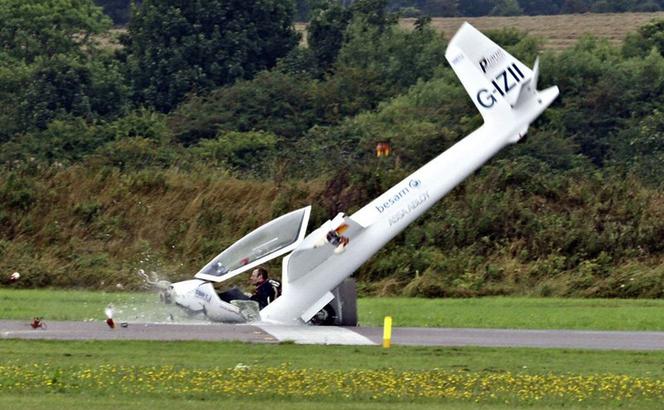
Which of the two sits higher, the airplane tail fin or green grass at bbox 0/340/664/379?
the airplane tail fin

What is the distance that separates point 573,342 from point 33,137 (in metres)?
33.1

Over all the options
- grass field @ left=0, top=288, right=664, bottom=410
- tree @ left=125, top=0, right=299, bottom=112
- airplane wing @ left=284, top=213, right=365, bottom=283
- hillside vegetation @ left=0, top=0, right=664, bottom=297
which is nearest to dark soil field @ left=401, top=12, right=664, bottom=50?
hillside vegetation @ left=0, top=0, right=664, bottom=297

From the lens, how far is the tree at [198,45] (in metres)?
65.9

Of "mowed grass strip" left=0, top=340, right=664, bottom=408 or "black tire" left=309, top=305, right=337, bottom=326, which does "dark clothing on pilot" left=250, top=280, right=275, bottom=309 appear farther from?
"mowed grass strip" left=0, top=340, right=664, bottom=408

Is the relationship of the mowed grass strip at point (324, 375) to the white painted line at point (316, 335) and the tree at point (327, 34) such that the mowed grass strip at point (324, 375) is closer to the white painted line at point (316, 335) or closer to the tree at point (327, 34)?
the white painted line at point (316, 335)

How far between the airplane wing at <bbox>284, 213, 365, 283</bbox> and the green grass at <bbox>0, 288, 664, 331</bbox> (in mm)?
1840

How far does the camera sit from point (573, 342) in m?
20.4

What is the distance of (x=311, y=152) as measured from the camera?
44.6m

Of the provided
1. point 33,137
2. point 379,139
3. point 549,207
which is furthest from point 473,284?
point 33,137

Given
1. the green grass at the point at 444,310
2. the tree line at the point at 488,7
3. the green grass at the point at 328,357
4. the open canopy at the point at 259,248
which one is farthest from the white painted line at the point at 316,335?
the tree line at the point at 488,7

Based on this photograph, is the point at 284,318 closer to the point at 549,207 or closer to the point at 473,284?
the point at 473,284

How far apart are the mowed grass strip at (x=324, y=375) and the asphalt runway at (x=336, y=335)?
84 cm

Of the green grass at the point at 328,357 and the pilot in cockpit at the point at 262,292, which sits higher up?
the pilot in cockpit at the point at 262,292

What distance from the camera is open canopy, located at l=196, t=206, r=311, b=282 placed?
21406 millimetres
